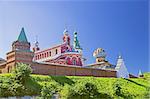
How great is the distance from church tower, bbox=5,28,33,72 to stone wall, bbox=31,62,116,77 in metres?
0.71

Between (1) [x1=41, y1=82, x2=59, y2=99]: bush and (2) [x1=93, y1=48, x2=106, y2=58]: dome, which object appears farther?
(2) [x1=93, y1=48, x2=106, y2=58]: dome

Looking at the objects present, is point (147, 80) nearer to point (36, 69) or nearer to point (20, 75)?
point (36, 69)

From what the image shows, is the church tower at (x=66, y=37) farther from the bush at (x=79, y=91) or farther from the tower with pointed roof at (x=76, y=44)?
the bush at (x=79, y=91)

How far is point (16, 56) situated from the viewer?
19656mm

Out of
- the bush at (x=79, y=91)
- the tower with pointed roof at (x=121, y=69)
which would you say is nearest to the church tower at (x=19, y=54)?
the bush at (x=79, y=91)

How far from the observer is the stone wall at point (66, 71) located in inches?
818

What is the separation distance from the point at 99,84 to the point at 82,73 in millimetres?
3328

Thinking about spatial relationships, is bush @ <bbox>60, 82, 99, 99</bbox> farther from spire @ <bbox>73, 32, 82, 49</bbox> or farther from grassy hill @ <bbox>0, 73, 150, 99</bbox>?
spire @ <bbox>73, 32, 82, 49</bbox>

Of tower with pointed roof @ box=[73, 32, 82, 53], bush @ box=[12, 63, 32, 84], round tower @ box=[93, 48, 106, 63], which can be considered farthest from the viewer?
tower with pointed roof @ box=[73, 32, 82, 53]

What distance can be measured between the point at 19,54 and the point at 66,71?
391 centimetres

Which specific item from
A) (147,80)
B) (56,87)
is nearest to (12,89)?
(56,87)

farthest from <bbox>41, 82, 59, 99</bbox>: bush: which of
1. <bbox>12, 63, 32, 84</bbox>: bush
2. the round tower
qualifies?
the round tower

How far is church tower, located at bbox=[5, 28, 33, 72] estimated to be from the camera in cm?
1969

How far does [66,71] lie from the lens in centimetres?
2234
